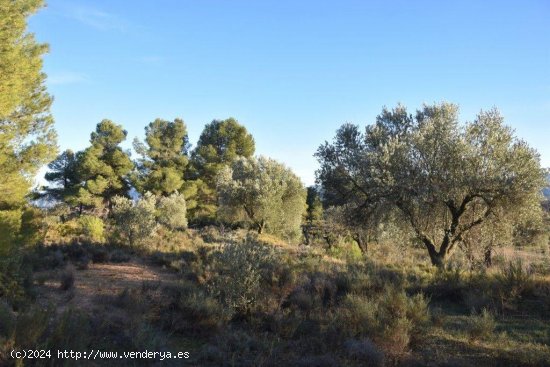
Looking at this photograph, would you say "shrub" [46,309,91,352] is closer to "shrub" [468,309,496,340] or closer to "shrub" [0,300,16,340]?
"shrub" [0,300,16,340]

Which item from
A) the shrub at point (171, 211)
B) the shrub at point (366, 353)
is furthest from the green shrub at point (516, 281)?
the shrub at point (171, 211)

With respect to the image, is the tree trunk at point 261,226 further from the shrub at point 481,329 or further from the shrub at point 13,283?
the shrub at point 481,329

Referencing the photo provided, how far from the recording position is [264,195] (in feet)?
102

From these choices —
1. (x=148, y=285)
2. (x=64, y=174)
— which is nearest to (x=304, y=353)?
(x=148, y=285)

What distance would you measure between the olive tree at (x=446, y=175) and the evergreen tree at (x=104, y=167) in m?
31.3

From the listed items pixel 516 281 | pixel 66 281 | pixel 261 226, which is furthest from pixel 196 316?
pixel 261 226

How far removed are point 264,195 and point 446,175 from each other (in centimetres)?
1830

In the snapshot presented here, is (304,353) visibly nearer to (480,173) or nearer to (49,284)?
(49,284)

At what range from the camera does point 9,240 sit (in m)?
11.4

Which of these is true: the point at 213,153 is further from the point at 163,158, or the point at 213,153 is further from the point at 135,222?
the point at 135,222

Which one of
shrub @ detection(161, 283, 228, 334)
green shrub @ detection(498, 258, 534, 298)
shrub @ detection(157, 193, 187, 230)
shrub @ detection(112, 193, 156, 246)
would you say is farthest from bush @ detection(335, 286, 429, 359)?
shrub @ detection(157, 193, 187, 230)

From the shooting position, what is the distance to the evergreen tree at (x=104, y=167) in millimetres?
39469

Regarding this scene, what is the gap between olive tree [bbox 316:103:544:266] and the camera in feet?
45.2

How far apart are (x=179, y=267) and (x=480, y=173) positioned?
1182 cm
